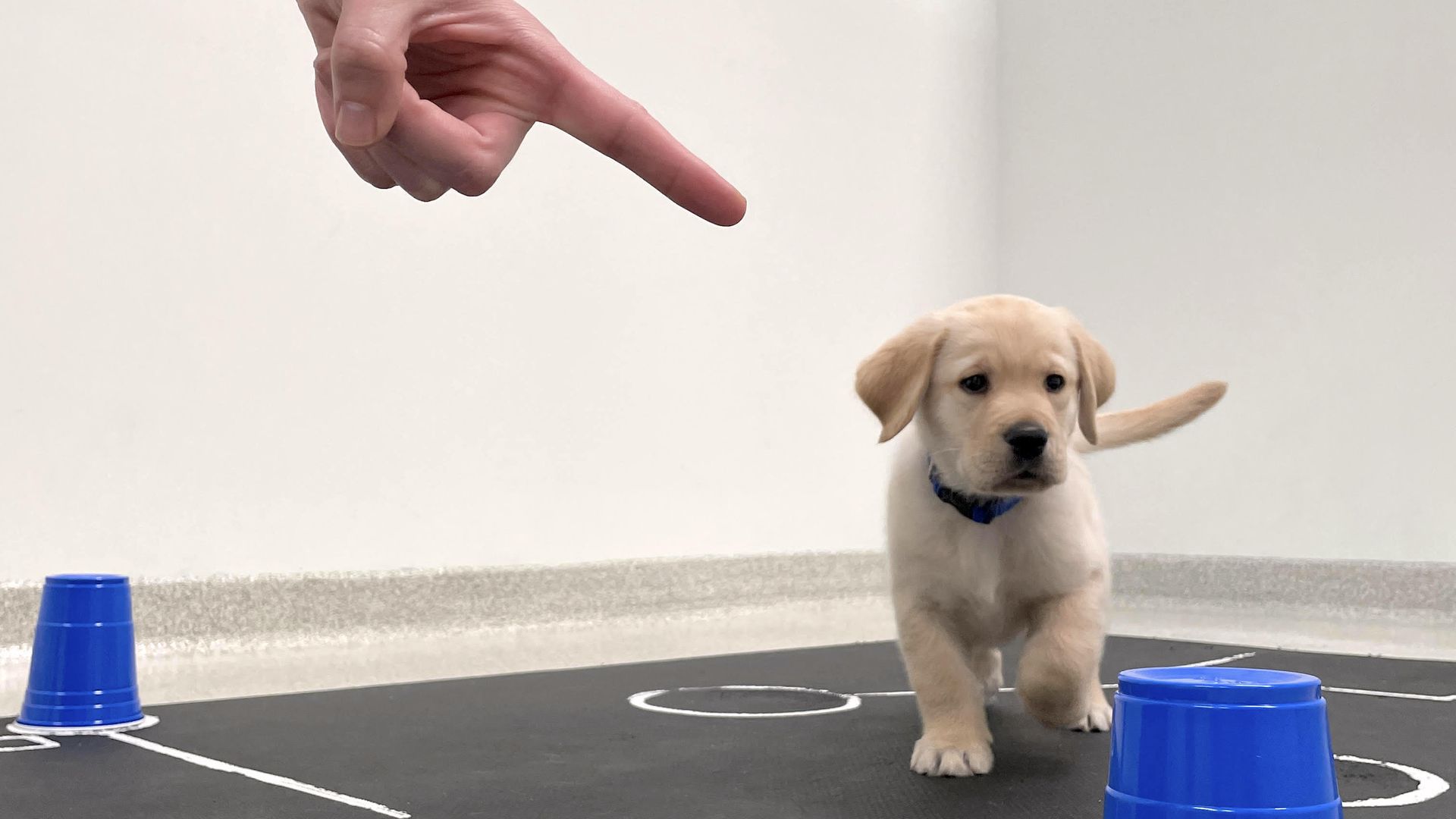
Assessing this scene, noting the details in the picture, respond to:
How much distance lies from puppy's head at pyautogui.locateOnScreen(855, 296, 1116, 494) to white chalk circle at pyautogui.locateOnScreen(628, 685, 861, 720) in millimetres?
648

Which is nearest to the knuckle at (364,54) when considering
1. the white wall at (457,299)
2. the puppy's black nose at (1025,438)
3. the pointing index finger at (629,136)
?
the pointing index finger at (629,136)

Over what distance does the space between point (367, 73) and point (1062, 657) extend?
1609mm

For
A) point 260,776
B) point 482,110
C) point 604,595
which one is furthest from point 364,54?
point 604,595

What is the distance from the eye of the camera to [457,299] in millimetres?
4461

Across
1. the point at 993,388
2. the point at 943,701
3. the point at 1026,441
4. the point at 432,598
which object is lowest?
the point at 943,701

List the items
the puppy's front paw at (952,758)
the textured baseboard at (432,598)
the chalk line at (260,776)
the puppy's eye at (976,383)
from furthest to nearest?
the textured baseboard at (432,598), the puppy's eye at (976,383), the puppy's front paw at (952,758), the chalk line at (260,776)

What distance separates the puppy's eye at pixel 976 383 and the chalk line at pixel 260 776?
1162mm

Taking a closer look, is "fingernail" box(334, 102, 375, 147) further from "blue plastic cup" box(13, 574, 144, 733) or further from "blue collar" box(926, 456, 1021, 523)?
"blue plastic cup" box(13, 574, 144, 733)

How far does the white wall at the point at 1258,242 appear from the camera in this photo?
5.06m

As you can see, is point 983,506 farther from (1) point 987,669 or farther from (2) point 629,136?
(2) point 629,136

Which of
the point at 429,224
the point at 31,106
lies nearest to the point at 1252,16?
the point at 429,224

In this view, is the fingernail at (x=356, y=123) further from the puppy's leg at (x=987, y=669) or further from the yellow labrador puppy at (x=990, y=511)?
the puppy's leg at (x=987, y=669)

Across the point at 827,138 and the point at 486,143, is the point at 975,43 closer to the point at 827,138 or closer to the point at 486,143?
the point at 827,138

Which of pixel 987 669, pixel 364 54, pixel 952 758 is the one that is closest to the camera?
pixel 364 54
